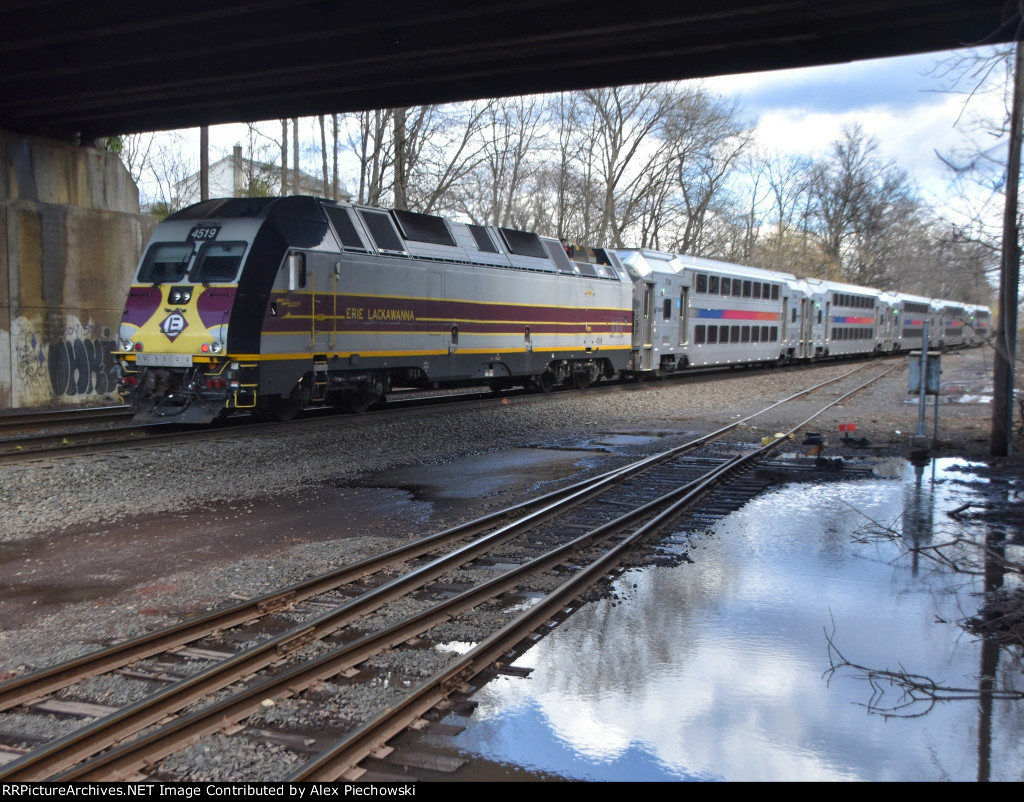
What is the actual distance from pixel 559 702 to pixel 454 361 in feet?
45.3

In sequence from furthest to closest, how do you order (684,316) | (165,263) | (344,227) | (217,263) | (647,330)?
1. (684,316)
2. (647,330)
3. (344,227)
4. (165,263)
5. (217,263)

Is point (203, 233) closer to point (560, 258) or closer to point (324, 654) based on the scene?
point (560, 258)

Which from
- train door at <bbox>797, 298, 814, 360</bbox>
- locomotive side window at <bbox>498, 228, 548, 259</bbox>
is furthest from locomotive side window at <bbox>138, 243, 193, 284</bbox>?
train door at <bbox>797, 298, 814, 360</bbox>

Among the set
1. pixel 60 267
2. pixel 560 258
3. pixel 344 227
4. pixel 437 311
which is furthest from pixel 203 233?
pixel 560 258

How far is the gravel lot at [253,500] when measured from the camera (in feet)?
20.4

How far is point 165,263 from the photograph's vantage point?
1385cm

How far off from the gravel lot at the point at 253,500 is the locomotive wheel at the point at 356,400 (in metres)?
1.10

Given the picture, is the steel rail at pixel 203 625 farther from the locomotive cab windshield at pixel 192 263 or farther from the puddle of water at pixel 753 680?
the locomotive cab windshield at pixel 192 263

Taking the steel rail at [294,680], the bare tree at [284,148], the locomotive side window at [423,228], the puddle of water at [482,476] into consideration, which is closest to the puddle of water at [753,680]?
the steel rail at [294,680]

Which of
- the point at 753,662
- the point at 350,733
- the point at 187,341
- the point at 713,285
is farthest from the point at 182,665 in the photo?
the point at 713,285

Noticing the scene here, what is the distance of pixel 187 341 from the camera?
1301cm

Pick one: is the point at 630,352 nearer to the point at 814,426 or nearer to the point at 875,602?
the point at 814,426

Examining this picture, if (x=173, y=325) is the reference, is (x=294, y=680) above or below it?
below

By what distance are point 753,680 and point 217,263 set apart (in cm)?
1117
